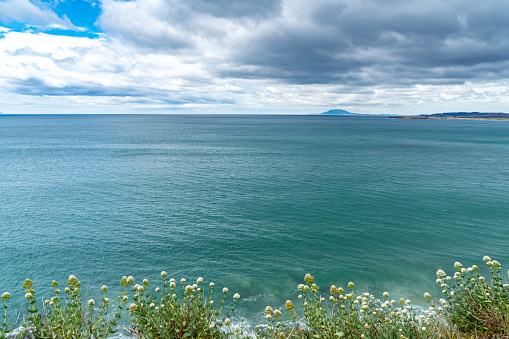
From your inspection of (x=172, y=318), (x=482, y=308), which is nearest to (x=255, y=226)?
(x=482, y=308)

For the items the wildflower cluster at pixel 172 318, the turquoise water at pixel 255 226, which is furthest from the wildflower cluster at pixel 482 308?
the turquoise water at pixel 255 226

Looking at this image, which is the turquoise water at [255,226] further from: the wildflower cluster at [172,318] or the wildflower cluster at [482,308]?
the wildflower cluster at [482,308]

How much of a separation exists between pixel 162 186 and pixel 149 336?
61.4 meters

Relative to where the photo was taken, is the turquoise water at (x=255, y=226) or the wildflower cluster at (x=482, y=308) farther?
the turquoise water at (x=255, y=226)

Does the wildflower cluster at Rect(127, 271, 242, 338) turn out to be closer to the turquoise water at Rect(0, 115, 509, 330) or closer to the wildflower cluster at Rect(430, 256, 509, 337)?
the wildflower cluster at Rect(430, 256, 509, 337)

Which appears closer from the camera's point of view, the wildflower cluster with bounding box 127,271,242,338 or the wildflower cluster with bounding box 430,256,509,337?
the wildflower cluster with bounding box 127,271,242,338

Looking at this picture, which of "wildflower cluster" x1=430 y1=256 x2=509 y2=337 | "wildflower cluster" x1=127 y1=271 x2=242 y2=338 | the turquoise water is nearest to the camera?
"wildflower cluster" x1=127 y1=271 x2=242 y2=338

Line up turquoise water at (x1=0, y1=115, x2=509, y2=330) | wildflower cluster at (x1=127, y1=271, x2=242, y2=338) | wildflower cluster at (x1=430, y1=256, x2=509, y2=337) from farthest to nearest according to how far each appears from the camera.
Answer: turquoise water at (x1=0, y1=115, x2=509, y2=330) < wildflower cluster at (x1=430, y1=256, x2=509, y2=337) < wildflower cluster at (x1=127, y1=271, x2=242, y2=338)

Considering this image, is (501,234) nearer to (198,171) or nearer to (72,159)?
(198,171)

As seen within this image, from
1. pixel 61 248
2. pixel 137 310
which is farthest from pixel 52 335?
pixel 61 248

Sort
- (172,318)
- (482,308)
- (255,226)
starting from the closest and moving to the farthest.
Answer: (172,318) < (482,308) < (255,226)

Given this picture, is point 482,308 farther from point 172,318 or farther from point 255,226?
point 255,226

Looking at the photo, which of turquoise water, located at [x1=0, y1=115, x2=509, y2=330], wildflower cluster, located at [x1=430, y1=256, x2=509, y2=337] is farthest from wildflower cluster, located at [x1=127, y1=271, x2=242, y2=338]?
turquoise water, located at [x1=0, y1=115, x2=509, y2=330]

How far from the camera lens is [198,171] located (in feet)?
284
